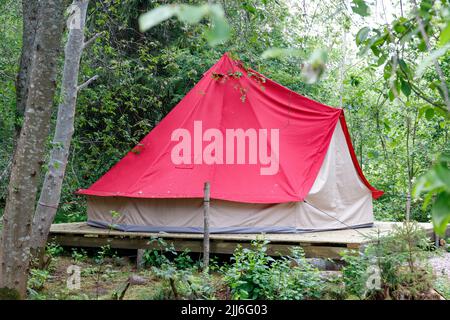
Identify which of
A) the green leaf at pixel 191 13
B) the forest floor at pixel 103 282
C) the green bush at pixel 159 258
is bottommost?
the forest floor at pixel 103 282

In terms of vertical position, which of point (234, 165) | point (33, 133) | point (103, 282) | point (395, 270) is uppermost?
point (234, 165)

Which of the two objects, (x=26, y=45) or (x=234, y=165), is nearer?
(x=26, y=45)

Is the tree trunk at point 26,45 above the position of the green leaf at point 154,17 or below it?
above

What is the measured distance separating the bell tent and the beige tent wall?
0.04ft

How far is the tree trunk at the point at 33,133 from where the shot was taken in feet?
11.2

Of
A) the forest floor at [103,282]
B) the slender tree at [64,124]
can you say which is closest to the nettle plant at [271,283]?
the forest floor at [103,282]

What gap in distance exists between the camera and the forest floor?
443 cm

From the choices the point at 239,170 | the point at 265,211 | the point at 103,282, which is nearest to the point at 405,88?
the point at 103,282

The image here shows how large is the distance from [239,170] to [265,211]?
697 mm

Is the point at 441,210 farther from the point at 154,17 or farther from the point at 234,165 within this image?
the point at 234,165

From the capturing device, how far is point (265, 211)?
6.74 meters

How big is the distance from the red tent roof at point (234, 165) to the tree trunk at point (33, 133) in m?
3.27

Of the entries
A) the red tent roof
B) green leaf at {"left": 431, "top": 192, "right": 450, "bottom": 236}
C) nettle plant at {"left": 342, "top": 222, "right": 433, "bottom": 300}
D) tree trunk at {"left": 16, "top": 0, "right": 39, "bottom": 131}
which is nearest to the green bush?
the red tent roof

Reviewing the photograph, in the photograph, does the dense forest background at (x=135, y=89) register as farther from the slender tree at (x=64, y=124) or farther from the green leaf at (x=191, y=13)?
the green leaf at (x=191, y=13)
